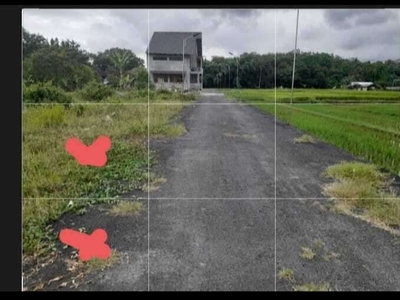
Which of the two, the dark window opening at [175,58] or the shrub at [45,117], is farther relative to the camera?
the dark window opening at [175,58]

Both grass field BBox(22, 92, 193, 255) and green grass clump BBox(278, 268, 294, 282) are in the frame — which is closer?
green grass clump BBox(278, 268, 294, 282)

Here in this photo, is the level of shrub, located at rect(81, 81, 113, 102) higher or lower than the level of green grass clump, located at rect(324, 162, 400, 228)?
higher

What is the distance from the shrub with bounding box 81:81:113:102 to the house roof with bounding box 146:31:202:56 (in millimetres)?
332

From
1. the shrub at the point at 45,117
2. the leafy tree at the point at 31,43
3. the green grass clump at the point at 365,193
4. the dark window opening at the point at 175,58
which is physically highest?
the leafy tree at the point at 31,43

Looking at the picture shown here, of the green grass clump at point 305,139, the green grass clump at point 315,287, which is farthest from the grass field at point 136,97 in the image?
the green grass clump at point 315,287

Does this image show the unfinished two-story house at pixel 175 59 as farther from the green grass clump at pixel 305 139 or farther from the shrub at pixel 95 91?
the green grass clump at pixel 305 139

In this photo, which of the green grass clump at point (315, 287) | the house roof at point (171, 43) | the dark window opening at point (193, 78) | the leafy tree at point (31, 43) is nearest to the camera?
the green grass clump at point (315, 287)

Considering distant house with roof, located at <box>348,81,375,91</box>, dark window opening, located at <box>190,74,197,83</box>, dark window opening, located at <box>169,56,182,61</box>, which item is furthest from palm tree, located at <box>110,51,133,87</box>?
Result: distant house with roof, located at <box>348,81,375,91</box>

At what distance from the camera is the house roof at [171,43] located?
185 centimetres

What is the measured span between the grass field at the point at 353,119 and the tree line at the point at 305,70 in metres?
0.06

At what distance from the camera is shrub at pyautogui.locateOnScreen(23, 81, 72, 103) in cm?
178

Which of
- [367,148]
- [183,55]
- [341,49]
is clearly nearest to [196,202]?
[183,55]

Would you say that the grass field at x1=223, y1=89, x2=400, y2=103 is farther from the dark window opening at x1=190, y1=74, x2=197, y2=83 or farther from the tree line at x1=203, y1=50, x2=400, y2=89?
the dark window opening at x1=190, y1=74, x2=197, y2=83
